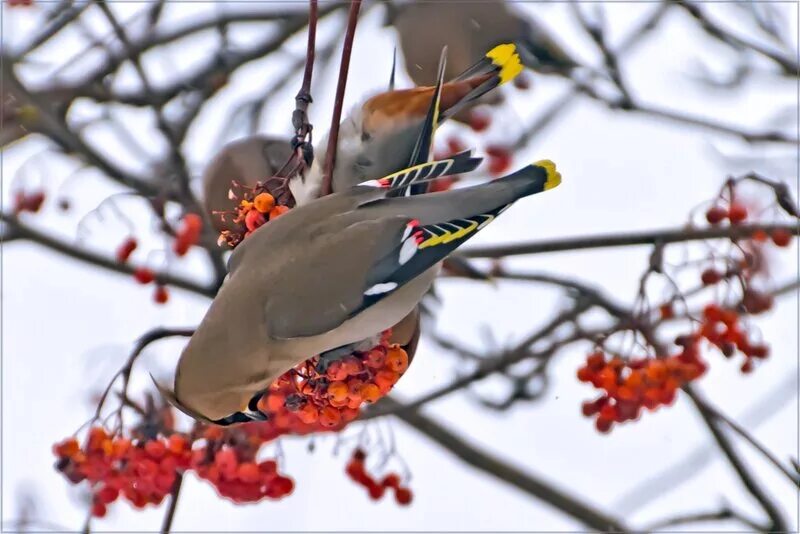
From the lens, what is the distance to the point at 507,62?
2637 mm

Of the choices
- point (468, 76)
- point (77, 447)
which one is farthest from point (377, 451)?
point (468, 76)

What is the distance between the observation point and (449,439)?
376 centimetres

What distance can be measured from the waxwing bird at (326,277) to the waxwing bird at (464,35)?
823mm

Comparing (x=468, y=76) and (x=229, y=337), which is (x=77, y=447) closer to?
(x=229, y=337)

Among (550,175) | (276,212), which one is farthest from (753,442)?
(276,212)

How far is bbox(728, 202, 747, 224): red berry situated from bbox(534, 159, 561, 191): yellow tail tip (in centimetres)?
59

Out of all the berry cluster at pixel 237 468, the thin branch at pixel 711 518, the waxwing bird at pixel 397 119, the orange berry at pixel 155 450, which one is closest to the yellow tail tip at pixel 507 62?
the waxwing bird at pixel 397 119

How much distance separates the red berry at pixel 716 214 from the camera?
2891 millimetres

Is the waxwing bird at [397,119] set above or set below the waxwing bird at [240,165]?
above

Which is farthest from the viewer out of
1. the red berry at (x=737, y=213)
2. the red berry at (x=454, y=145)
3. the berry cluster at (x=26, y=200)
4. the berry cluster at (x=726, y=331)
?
the red berry at (x=454, y=145)

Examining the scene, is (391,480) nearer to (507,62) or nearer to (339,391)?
(339,391)

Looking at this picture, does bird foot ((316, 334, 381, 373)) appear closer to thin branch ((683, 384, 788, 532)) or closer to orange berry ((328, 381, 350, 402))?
orange berry ((328, 381, 350, 402))

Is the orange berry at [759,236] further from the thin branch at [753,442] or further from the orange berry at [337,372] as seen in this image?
the orange berry at [337,372]

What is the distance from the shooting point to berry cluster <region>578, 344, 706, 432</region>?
2615 mm
